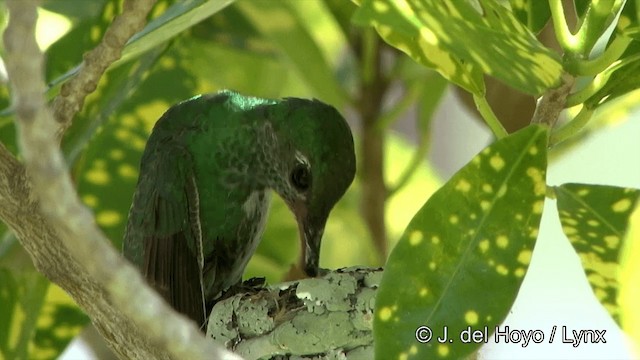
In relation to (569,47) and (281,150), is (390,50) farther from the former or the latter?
(569,47)

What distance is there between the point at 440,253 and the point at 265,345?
375 millimetres

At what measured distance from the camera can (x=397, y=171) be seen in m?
2.28

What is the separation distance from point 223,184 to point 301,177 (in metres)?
0.16

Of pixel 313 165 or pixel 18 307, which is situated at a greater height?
pixel 313 165

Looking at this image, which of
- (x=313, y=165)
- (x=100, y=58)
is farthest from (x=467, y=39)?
(x=313, y=165)

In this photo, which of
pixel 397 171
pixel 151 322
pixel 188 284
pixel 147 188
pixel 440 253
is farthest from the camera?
pixel 397 171

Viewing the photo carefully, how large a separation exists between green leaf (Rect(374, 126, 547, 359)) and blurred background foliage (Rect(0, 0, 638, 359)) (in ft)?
0.60

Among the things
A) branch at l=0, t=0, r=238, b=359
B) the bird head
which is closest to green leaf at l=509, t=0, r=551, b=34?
the bird head

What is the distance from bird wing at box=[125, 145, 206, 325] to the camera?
1386 mm

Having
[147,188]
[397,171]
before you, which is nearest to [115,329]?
[147,188]

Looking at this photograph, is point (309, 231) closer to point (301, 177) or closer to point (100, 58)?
point (301, 177)

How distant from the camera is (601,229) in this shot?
3.23 ft

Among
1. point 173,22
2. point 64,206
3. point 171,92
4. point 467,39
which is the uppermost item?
point 171,92

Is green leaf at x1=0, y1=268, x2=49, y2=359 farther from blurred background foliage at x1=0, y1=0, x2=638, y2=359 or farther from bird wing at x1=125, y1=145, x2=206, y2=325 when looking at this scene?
bird wing at x1=125, y1=145, x2=206, y2=325
